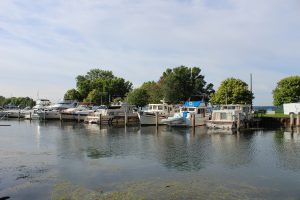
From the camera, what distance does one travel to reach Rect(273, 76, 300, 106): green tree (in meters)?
71.1

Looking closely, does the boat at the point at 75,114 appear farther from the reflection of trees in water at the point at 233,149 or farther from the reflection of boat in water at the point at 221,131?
the reflection of trees in water at the point at 233,149

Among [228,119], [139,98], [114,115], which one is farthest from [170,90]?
[228,119]

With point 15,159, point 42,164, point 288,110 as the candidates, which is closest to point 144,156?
point 42,164

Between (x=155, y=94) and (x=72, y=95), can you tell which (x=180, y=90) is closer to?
(x=155, y=94)

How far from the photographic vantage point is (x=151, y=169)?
2327 cm

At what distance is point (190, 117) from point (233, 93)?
64.9ft

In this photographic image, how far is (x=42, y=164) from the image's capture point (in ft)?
81.0

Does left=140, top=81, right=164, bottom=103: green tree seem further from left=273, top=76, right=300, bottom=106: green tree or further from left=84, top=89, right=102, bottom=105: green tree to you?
left=273, top=76, right=300, bottom=106: green tree

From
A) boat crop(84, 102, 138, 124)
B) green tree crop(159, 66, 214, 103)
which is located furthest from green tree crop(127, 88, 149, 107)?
boat crop(84, 102, 138, 124)

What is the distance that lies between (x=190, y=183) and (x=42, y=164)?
1081 centimetres

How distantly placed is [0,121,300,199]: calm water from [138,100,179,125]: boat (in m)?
19.5

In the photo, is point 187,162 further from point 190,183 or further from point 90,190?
point 90,190

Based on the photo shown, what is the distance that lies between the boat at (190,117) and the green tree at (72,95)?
69661 millimetres

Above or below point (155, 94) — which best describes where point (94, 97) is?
above
